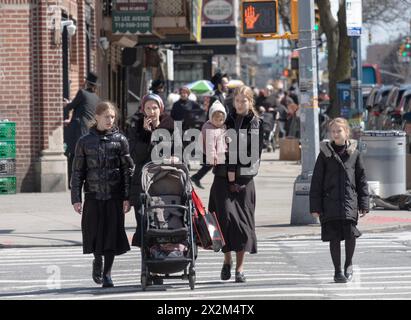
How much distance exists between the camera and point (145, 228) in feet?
35.1

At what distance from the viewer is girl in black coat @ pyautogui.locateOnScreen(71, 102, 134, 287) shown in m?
10.9

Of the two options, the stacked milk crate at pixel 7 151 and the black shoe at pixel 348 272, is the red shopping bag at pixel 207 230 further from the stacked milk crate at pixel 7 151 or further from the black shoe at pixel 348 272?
the stacked milk crate at pixel 7 151

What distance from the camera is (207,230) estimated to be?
427 inches

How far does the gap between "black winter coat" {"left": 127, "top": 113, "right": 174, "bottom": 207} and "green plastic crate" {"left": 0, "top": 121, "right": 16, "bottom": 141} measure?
8622 mm

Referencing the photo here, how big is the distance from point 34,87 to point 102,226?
1097 cm

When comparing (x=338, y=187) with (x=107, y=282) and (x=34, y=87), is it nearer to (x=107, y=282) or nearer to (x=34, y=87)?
(x=107, y=282)

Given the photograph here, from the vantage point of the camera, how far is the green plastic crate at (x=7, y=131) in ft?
64.9

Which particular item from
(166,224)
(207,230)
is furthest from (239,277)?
(166,224)

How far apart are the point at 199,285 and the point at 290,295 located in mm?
1183

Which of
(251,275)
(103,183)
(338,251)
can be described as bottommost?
(251,275)

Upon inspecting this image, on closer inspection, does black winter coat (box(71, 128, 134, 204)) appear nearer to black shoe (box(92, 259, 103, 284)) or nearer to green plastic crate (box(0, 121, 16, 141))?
black shoe (box(92, 259, 103, 284))

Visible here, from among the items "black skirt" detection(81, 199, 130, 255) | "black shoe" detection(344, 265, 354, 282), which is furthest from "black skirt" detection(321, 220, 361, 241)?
"black skirt" detection(81, 199, 130, 255)
